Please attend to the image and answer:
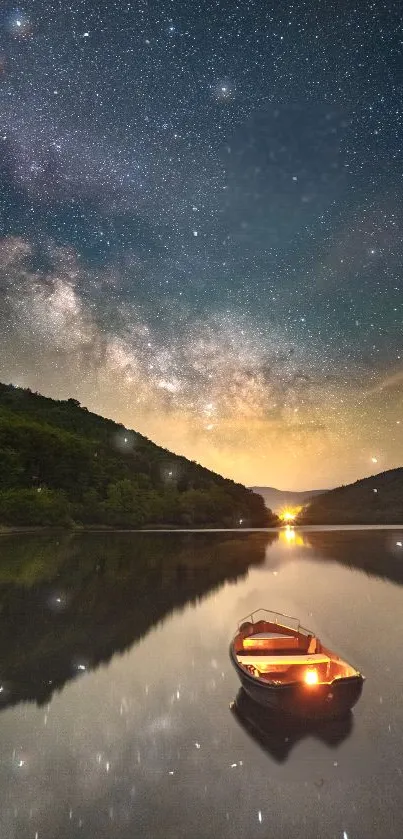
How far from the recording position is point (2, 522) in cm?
9256

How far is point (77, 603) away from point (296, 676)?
769 inches

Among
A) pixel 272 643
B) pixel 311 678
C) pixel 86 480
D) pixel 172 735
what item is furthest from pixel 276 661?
pixel 86 480

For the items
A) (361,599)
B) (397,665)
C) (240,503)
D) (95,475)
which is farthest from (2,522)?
(240,503)

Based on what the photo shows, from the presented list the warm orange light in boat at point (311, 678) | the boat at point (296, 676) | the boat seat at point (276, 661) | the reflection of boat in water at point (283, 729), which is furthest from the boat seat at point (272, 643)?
the warm orange light in boat at point (311, 678)

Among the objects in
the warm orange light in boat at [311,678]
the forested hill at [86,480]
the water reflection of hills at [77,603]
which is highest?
the forested hill at [86,480]

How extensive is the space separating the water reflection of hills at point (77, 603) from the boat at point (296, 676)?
20.5ft

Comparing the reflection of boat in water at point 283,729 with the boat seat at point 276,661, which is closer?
the reflection of boat in water at point 283,729

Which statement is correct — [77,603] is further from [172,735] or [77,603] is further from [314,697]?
[314,697]

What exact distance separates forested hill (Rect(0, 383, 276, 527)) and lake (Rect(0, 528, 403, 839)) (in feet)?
253

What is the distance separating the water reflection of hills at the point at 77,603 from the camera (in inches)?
719

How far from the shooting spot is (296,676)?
1398cm

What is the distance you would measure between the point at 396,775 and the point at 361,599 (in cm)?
2513

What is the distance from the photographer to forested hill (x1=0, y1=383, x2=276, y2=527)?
104875mm

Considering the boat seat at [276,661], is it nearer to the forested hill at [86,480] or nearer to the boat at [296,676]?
the boat at [296,676]
